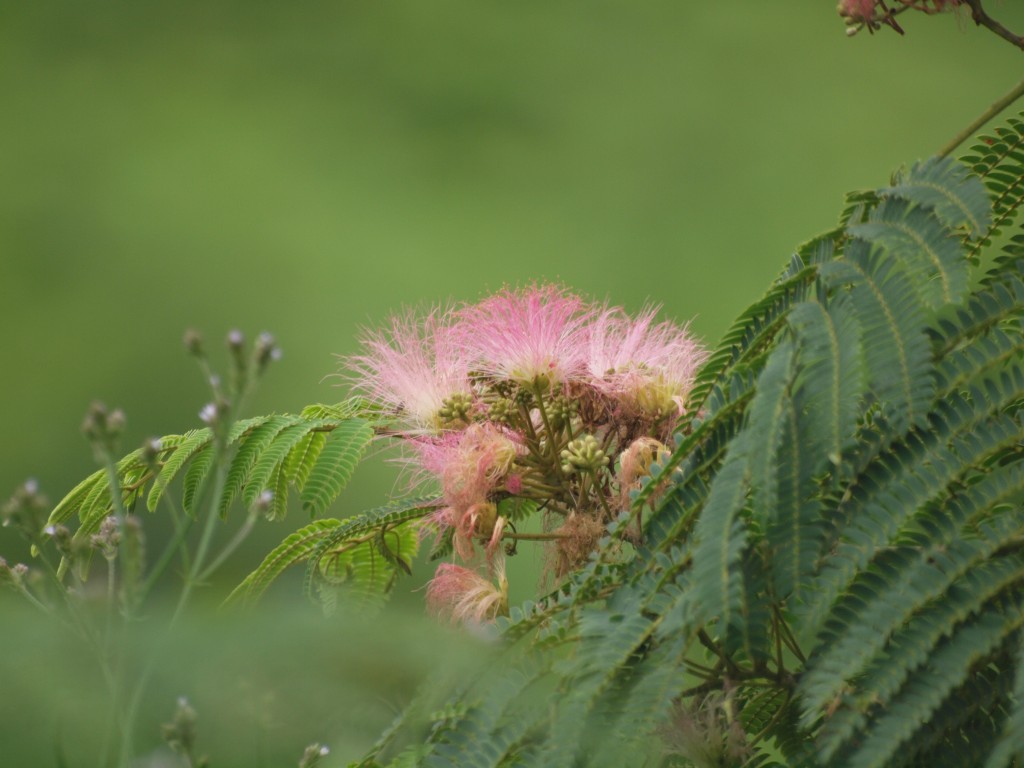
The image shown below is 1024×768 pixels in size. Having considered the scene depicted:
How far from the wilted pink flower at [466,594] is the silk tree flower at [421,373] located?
0.37ft

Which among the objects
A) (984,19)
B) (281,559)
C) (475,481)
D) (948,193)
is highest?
(984,19)

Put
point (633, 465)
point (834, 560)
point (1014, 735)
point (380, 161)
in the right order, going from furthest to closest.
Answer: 1. point (380, 161)
2. point (633, 465)
3. point (834, 560)
4. point (1014, 735)

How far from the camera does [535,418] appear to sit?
875mm

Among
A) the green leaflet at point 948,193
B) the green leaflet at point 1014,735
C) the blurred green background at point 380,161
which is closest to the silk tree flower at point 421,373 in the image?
the green leaflet at point 948,193

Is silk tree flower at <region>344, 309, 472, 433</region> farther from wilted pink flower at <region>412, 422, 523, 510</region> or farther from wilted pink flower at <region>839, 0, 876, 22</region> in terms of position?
wilted pink flower at <region>839, 0, 876, 22</region>

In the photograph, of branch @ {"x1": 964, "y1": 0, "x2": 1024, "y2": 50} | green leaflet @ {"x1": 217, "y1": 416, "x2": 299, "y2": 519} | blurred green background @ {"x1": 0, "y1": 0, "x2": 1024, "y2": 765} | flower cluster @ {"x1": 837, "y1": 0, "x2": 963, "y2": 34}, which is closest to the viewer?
branch @ {"x1": 964, "y1": 0, "x2": 1024, "y2": 50}

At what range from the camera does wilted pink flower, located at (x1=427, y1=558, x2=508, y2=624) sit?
0.80 meters

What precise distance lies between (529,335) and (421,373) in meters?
0.11

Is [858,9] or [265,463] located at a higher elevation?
[858,9]

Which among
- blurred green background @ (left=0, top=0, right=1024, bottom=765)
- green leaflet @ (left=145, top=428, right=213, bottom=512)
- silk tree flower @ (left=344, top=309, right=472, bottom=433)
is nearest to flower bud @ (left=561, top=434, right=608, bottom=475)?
silk tree flower @ (left=344, top=309, right=472, bottom=433)

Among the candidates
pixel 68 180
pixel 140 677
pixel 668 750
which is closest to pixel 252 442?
pixel 668 750

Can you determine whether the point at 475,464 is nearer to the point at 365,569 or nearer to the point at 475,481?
the point at 475,481

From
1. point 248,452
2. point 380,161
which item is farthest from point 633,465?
point 380,161

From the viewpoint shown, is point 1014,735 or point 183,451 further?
point 183,451
